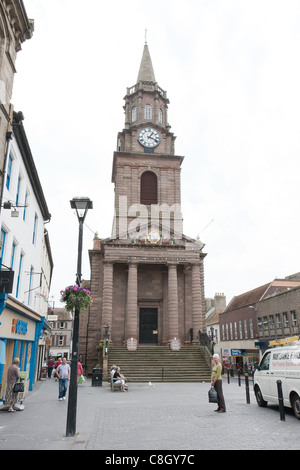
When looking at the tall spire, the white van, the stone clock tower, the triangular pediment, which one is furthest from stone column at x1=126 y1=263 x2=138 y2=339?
the tall spire

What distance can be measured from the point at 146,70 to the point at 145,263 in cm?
2750

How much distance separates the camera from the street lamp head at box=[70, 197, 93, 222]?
9701 mm

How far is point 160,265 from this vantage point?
1364 inches

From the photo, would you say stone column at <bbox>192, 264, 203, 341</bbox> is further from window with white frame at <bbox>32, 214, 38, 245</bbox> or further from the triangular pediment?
window with white frame at <bbox>32, 214, 38, 245</bbox>


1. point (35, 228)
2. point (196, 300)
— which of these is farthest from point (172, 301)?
point (35, 228)

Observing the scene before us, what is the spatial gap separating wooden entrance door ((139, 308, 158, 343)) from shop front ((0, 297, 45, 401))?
14.2 m

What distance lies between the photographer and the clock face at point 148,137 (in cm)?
4125

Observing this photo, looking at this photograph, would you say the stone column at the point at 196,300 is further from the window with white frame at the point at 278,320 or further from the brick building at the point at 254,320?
the window with white frame at the point at 278,320

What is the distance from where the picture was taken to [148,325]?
113 feet

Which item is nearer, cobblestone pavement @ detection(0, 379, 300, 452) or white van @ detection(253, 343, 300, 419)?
cobblestone pavement @ detection(0, 379, 300, 452)

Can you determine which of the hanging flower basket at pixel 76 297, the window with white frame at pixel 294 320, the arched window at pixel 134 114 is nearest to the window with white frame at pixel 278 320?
the window with white frame at pixel 294 320

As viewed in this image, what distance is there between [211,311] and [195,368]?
43.6m

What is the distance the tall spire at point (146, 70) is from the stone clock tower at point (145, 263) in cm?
802

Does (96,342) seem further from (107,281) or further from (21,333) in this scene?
(21,333)
